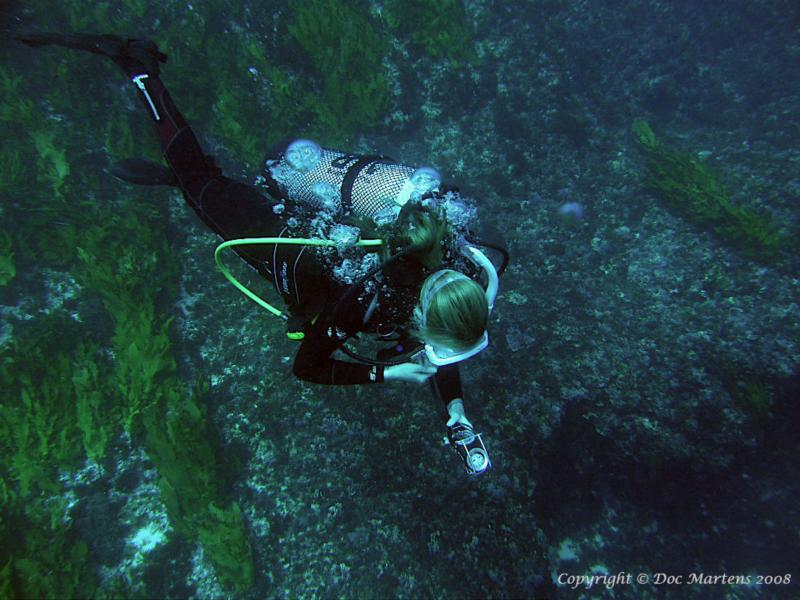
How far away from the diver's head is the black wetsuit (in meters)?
0.18

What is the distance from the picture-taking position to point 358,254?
2420 mm

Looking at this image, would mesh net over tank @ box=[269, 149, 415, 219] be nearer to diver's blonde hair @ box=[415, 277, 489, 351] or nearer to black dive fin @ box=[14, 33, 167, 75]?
diver's blonde hair @ box=[415, 277, 489, 351]

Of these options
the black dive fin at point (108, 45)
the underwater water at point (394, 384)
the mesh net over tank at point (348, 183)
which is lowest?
the underwater water at point (394, 384)

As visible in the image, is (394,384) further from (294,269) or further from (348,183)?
(348,183)

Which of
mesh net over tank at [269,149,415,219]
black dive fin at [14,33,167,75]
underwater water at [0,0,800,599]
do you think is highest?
black dive fin at [14,33,167,75]

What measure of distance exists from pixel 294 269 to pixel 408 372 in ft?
3.70

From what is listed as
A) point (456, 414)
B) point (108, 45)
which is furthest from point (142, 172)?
point (456, 414)

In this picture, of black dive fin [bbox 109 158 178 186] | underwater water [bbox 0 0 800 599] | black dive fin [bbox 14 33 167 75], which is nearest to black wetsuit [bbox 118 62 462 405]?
black dive fin [bbox 14 33 167 75]

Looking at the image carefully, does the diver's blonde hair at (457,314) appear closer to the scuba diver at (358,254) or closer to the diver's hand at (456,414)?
the scuba diver at (358,254)

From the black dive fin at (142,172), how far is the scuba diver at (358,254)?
0.02m

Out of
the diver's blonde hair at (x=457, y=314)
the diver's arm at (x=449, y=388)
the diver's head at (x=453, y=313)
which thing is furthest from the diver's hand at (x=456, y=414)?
the diver's blonde hair at (x=457, y=314)

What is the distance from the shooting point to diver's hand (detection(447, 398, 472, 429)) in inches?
116

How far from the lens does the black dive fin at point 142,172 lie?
359 centimetres

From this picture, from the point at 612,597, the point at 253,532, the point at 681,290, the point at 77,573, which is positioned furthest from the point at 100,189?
the point at 681,290
